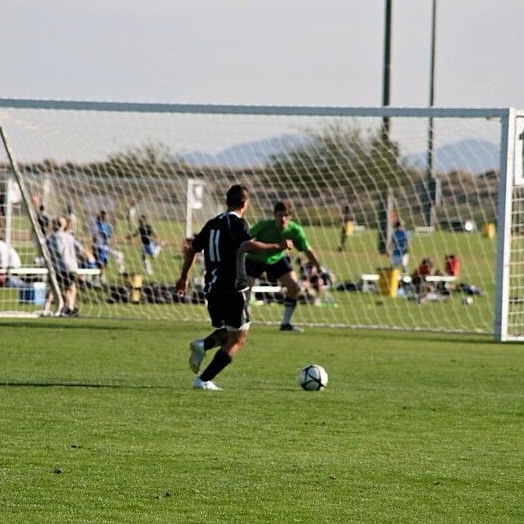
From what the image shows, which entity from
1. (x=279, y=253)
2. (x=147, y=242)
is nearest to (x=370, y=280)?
(x=147, y=242)

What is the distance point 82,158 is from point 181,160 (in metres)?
3.47

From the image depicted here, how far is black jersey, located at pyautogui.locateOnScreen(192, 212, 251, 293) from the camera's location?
13625 millimetres

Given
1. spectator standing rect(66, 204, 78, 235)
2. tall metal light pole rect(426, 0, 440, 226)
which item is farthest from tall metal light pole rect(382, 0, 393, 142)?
spectator standing rect(66, 204, 78, 235)

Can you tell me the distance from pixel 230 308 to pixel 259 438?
119 inches

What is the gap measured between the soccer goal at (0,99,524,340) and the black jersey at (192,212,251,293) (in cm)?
727

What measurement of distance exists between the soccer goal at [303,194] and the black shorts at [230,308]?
284 inches

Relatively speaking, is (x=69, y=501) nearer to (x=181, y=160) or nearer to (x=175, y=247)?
(x=181, y=160)

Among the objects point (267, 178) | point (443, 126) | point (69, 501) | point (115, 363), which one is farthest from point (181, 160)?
point (69, 501)

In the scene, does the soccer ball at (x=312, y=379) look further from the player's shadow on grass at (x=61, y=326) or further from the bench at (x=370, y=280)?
the bench at (x=370, y=280)

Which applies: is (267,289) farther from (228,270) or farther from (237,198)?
(237,198)

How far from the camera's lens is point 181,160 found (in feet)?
91.6

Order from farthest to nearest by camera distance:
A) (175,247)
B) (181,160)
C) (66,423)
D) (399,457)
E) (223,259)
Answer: (175,247) < (181,160) < (223,259) < (66,423) < (399,457)

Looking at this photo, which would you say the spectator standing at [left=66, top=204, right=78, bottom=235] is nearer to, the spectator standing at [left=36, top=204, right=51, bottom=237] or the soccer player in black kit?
the spectator standing at [left=36, top=204, right=51, bottom=237]

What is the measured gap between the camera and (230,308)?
13719 mm
